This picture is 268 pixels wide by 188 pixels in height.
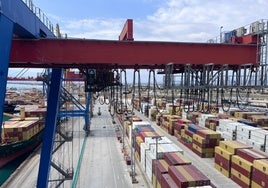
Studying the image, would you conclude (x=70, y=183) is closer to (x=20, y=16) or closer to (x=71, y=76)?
(x=20, y=16)

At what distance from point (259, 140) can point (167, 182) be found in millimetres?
18484

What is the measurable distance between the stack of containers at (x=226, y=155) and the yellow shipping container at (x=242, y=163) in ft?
2.44

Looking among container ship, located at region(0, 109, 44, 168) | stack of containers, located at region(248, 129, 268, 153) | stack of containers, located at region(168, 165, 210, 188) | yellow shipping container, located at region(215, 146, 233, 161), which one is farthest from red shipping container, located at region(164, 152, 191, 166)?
container ship, located at region(0, 109, 44, 168)

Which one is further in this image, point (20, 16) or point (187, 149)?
point (187, 149)

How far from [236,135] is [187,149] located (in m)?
7.63

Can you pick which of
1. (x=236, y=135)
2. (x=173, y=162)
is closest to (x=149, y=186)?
(x=173, y=162)

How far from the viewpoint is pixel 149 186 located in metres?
24.0

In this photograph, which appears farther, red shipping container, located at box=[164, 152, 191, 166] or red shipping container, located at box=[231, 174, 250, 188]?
red shipping container, located at box=[231, 174, 250, 188]

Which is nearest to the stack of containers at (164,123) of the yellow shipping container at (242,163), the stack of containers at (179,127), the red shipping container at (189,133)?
the stack of containers at (179,127)

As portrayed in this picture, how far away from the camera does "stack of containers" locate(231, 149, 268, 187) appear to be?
23.2 metres

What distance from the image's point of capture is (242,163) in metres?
24.2

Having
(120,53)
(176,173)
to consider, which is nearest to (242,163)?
→ (176,173)

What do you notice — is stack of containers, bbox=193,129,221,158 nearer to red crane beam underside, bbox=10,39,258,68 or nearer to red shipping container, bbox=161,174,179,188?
red shipping container, bbox=161,174,179,188

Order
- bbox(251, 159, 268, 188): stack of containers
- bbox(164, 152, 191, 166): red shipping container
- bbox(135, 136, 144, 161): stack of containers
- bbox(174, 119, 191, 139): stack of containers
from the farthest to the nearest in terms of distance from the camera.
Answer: bbox(174, 119, 191, 139): stack of containers
bbox(135, 136, 144, 161): stack of containers
bbox(164, 152, 191, 166): red shipping container
bbox(251, 159, 268, 188): stack of containers
